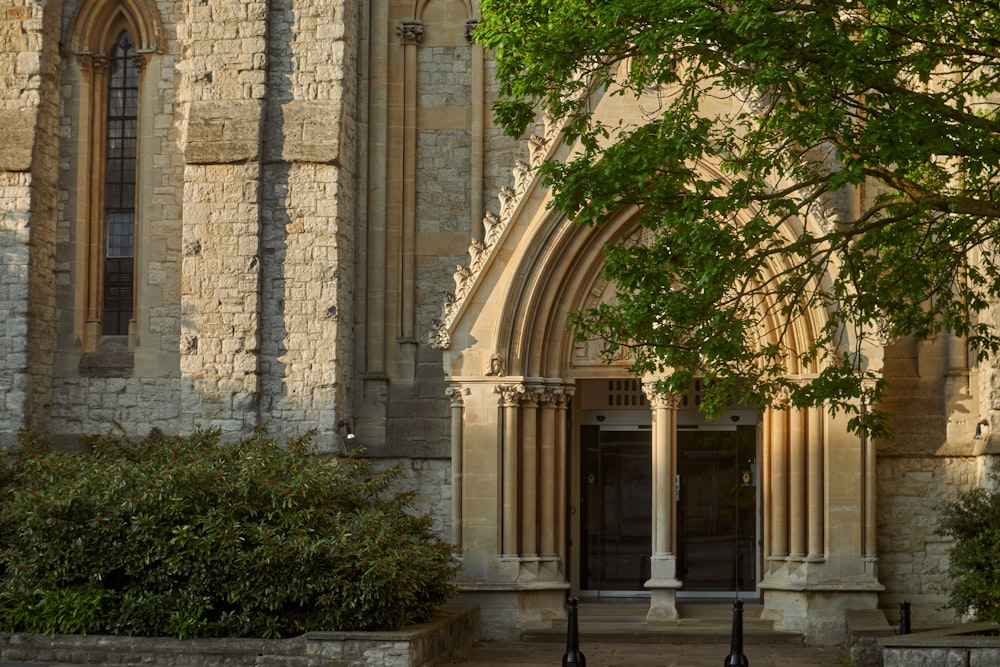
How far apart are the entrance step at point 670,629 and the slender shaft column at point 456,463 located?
1.42 meters

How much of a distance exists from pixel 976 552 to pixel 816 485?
2491mm

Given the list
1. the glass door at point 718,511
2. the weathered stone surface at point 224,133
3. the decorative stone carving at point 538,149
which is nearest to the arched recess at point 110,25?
the weathered stone surface at point 224,133

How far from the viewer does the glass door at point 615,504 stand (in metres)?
19.9

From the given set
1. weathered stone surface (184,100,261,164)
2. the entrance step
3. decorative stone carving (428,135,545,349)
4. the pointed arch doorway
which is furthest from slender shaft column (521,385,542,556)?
weathered stone surface (184,100,261,164)

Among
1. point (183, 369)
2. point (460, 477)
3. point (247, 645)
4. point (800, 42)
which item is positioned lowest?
point (247, 645)

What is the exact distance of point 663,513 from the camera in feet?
57.1

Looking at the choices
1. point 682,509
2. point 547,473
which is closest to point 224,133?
point 547,473

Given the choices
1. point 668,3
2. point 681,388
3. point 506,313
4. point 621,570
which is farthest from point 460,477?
point 668,3

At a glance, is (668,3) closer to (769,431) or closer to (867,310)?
(867,310)

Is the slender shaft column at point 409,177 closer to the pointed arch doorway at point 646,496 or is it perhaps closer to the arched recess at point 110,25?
the pointed arch doorway at point 646,496

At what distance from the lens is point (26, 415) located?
18.8 metres

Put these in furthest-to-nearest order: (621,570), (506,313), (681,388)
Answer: (621,570), (506,313), (681,388)

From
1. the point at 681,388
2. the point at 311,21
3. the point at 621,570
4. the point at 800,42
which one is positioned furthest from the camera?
the point at 621,570

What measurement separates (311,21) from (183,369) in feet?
15.1
